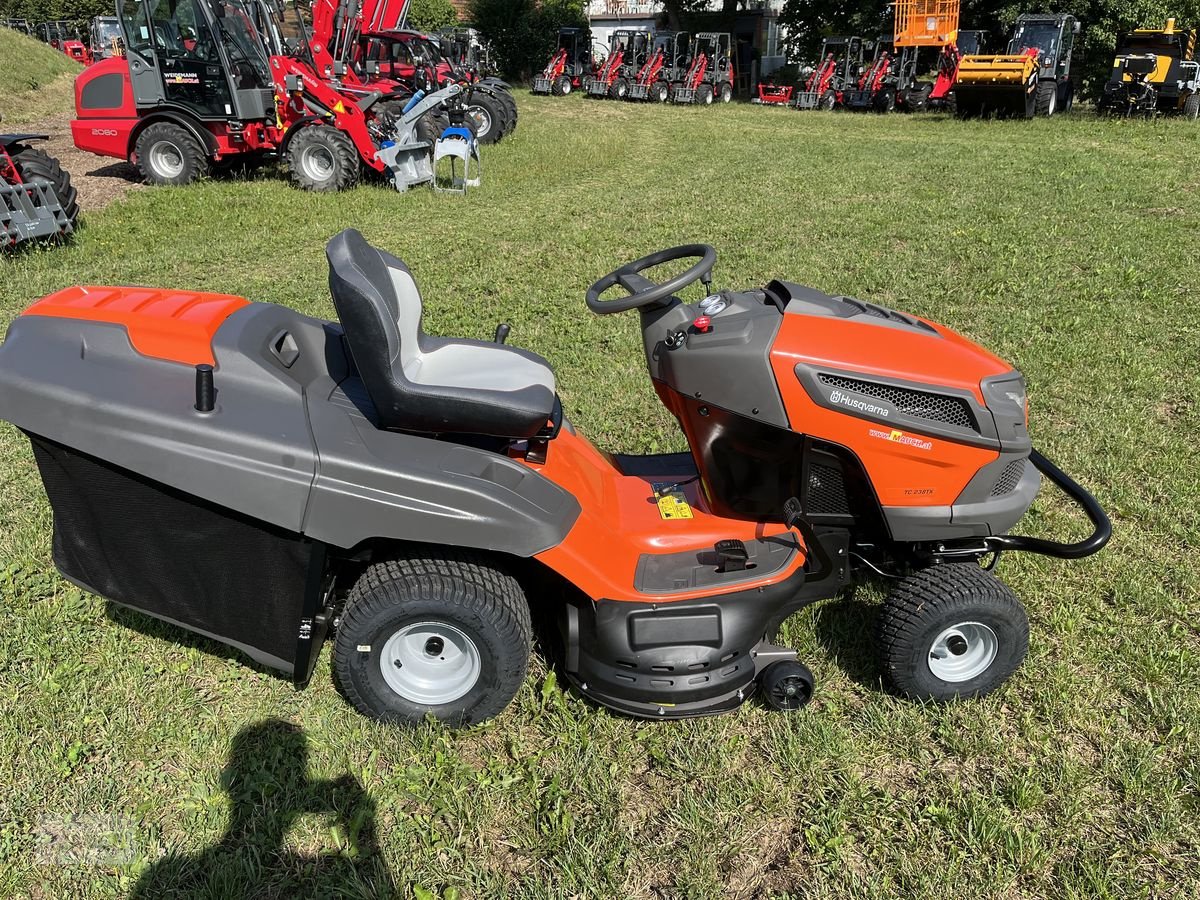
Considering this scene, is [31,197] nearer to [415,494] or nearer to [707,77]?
[415,494]

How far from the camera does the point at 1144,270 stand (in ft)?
22.4

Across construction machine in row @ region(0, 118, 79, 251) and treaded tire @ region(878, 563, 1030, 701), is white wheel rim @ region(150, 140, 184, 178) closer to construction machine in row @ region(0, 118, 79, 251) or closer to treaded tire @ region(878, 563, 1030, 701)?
construction machine in row @ region(0, 118, 79, 251)

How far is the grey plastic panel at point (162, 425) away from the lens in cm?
221

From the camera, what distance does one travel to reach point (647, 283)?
Result: 2693 millimetres

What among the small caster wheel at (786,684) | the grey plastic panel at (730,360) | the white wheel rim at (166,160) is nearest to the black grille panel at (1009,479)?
the grey plastic panel at (730,360)

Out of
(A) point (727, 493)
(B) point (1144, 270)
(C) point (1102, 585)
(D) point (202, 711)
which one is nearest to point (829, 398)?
(A) point (727, 493)

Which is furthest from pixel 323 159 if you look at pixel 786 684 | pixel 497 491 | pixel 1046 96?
pixel 1046 96

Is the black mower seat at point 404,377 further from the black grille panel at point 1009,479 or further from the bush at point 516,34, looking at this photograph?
the bush at point 516,34

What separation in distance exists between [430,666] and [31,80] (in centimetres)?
2291

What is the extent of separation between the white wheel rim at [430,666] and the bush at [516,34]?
29904 millimetres

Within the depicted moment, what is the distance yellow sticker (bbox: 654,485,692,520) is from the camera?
9.36 feet

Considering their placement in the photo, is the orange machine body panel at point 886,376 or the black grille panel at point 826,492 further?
A: the black grille panel at point 826,492

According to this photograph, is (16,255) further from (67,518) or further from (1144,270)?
(1144,270)

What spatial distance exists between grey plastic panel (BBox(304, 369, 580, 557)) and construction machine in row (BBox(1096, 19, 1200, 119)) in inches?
701
